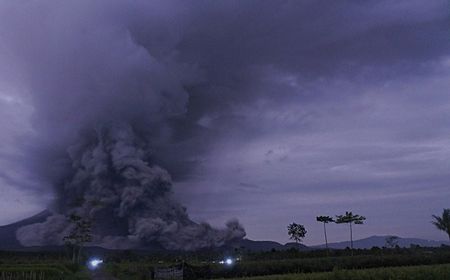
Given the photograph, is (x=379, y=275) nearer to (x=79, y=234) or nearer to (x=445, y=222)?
(x=445, y=222)

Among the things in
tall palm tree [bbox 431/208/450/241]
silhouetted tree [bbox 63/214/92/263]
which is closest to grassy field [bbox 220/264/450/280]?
tall palm tree [bbox 431/208/450/241]

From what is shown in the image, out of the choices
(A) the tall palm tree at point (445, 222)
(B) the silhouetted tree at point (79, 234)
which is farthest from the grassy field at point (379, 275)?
(B) the silhouetted tree at point (79, 234)

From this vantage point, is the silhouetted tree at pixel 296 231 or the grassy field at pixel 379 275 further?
the silhouetted tree at pixel 296 231

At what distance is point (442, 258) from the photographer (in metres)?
65.7

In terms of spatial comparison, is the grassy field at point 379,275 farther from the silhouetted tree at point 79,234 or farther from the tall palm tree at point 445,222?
the silhouetted tree at point 79,234

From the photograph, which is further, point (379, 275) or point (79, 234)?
point (79, 234)

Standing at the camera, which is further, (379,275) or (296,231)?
(296,231)

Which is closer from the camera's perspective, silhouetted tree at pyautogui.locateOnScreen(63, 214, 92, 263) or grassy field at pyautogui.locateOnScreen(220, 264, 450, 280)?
grassy field at pyautogui.locateOnScreen(220, 264, 450, 280)

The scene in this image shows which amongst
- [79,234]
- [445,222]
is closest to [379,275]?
[445,222]

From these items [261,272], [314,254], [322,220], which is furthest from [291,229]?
[261,272]

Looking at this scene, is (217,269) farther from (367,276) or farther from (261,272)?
(367,276)

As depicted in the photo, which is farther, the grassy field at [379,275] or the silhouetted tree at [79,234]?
the silhouetted tree at [79,234]

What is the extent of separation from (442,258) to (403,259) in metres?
5.83

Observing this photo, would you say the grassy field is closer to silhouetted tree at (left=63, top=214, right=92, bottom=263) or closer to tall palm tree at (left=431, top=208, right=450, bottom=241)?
tall palm tree at (left=431, top=208, right=450, bottom=241)
